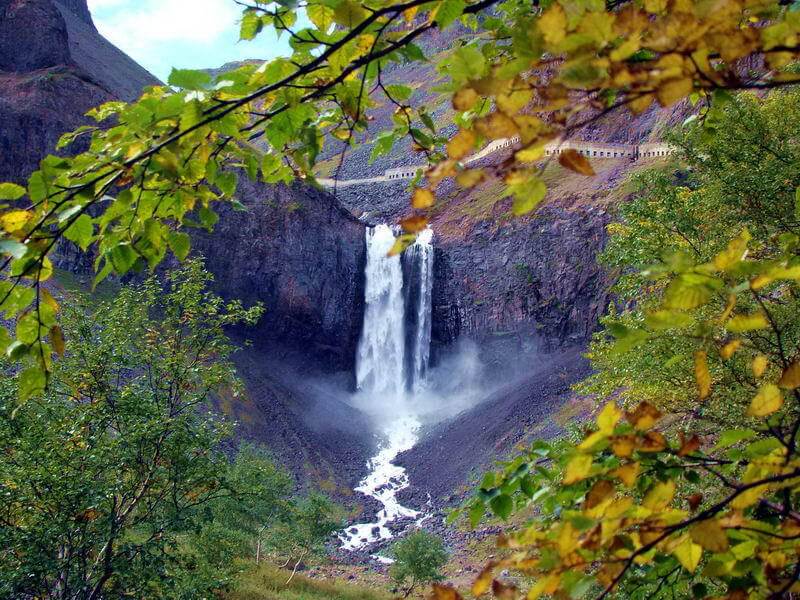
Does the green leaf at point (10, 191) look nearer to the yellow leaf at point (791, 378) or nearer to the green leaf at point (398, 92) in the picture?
the green leaf at point (398, 92)

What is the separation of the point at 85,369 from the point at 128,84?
81947mm

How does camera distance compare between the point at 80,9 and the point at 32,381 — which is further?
the point at 80,9

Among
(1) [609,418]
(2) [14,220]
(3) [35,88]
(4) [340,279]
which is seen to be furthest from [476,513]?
(3) [35,88]

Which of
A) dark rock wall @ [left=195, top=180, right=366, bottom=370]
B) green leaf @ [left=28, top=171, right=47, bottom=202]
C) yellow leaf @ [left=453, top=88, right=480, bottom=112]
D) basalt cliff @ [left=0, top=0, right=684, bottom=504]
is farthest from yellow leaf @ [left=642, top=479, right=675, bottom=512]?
dark rock wall @ [left=195, top=180, right=366, bottom=370]

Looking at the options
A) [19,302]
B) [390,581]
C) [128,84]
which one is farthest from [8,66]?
[19,302]

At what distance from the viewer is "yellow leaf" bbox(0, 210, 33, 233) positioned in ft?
5.63

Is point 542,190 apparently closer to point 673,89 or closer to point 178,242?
point 673,89

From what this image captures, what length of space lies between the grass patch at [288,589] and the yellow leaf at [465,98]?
1744cm

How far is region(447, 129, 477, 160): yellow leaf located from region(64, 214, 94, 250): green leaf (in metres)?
1.25

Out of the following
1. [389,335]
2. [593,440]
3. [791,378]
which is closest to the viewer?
[593,440]

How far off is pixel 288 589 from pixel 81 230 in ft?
64.3

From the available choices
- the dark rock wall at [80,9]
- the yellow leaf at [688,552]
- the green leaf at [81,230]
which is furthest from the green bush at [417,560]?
the dark rock wall at [80,9]

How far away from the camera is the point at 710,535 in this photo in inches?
49.6

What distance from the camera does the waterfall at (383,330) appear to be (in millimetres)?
47062
